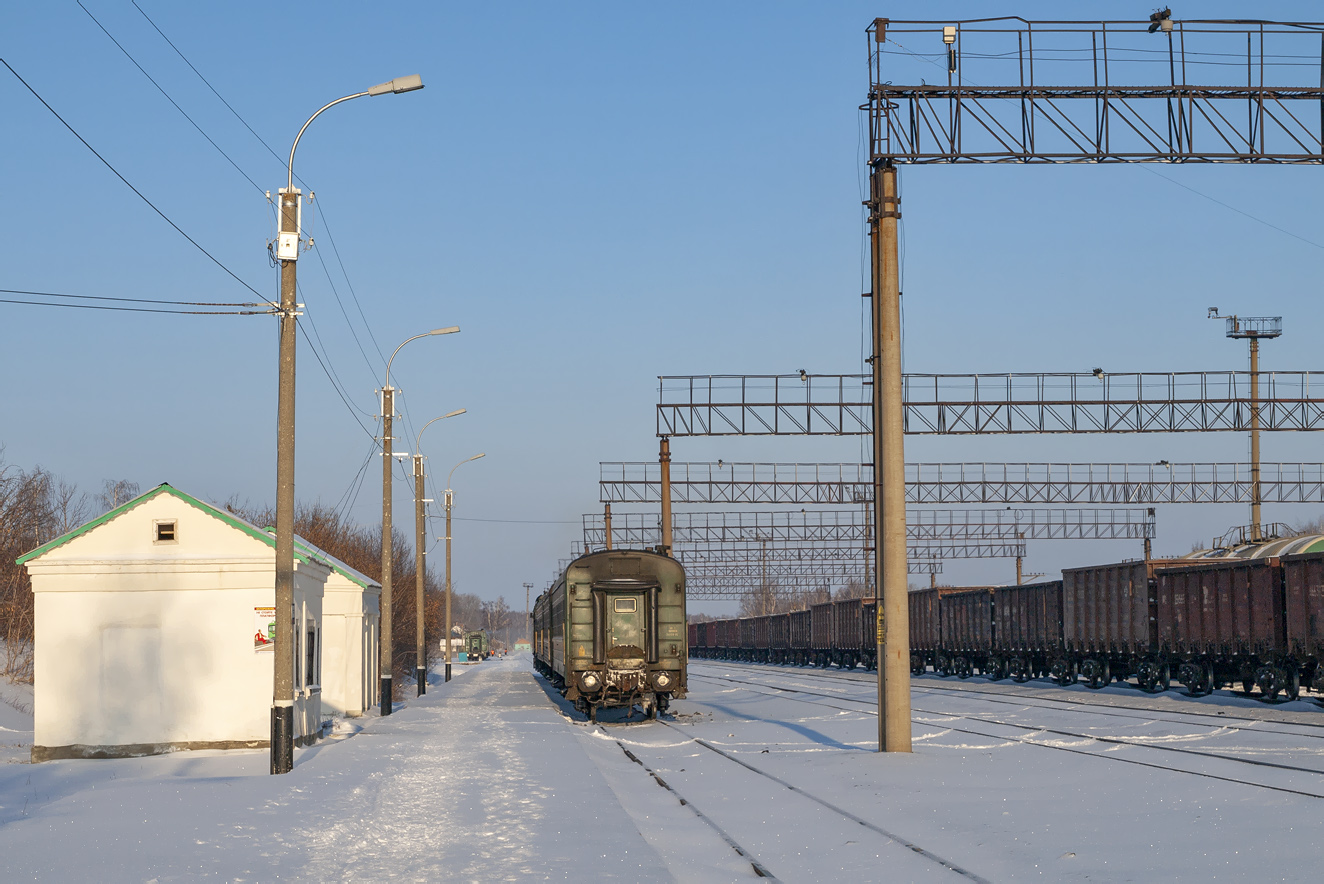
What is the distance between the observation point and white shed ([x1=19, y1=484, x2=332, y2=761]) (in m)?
19.9

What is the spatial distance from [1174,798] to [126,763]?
1447 centimetres

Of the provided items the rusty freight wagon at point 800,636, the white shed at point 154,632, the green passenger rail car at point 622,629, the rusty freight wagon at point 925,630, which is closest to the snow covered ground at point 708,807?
the white shed at point 154,632

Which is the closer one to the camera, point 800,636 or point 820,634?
point 820,634

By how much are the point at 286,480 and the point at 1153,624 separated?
23.2 metres

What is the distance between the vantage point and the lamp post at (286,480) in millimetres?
16312

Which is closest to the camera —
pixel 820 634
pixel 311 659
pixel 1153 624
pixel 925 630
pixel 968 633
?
pixel 311 659

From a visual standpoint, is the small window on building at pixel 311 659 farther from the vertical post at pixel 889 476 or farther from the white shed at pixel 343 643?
the vertical post at pixel 889 476

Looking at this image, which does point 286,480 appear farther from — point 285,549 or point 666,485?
point 666,485

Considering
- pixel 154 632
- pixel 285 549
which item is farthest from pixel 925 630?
pixel 285 549

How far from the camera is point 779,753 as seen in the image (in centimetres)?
1875

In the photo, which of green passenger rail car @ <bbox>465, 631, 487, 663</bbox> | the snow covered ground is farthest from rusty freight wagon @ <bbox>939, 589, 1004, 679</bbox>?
green passenger rail car @ <bbox>465, 631, 487, 663</bbox>

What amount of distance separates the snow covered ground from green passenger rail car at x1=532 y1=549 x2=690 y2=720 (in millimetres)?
2260

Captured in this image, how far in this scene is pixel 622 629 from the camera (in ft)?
83.4

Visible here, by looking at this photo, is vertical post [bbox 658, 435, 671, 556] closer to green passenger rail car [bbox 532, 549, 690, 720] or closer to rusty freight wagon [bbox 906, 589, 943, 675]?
rusty freight wagon [bbox 906, 589, 943, 675]
